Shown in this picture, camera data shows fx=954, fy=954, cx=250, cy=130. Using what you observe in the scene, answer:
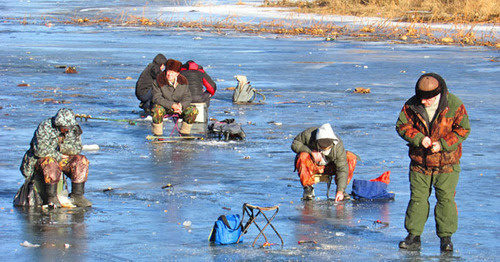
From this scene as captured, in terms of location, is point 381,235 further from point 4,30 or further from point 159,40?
point 4,30

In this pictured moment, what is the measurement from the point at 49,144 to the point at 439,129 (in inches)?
153

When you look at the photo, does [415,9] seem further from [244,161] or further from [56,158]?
[56,158]

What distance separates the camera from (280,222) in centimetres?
898

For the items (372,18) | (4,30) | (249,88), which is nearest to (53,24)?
(4,30)

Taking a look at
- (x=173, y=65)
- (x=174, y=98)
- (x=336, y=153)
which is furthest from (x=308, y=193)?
(x=174, y=98)

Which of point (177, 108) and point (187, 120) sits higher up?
point (177, 108)

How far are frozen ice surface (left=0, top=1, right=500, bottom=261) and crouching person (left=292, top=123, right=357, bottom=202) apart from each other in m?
0.26

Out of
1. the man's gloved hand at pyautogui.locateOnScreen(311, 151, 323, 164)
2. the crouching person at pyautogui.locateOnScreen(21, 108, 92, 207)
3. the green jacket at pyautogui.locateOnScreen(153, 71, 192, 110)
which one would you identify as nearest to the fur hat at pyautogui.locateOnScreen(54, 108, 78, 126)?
the crouching person at pyautogui.locateOnScreen(21, 108, 92, 207)

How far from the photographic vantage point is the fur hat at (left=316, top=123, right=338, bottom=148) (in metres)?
9.53

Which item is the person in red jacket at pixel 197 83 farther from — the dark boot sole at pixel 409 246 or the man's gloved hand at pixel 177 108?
the dark boot sole at pixel 409 246

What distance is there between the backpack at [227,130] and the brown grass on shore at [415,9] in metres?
29.7

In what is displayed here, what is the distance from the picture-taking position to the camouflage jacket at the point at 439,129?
25.7 ft

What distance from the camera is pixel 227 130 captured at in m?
14.2

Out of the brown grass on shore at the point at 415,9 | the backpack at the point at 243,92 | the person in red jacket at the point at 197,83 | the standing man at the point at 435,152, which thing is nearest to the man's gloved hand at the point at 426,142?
the standing man at the point at 435,152
